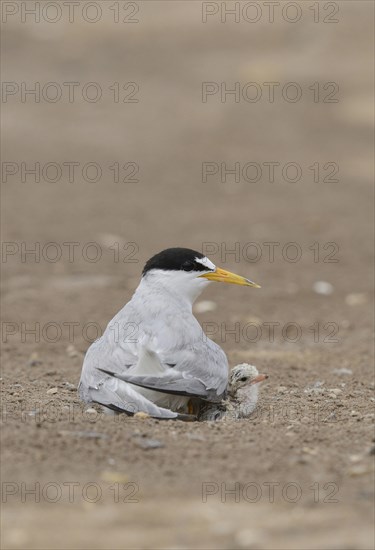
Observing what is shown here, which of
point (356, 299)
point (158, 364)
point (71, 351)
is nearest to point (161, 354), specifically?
point (158, 364)

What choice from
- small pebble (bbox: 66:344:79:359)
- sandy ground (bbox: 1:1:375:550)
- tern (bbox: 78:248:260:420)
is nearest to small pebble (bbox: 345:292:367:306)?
sandy ground (bbox: 1:1:375:550)

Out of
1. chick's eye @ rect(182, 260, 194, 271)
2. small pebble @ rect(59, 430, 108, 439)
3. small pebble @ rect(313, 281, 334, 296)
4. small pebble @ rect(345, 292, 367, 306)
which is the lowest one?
small pebble @ rect(59, 430, 108, 439)

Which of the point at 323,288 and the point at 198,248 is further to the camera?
the point at 198,248

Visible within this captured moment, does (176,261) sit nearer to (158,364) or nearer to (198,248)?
(158,364)

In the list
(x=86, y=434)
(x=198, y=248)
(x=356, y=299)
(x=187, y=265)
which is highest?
(x=187, y=265)

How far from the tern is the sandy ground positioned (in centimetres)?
20

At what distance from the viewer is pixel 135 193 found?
1506cm

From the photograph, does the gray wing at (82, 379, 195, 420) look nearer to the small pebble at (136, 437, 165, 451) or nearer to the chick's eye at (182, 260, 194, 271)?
the small pebble at (136, 437, 165, 451)

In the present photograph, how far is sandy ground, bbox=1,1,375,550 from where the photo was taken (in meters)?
4.30

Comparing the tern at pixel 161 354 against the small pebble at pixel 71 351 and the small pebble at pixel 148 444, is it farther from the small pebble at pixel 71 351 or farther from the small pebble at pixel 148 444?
the small pebble at pixel 71 351

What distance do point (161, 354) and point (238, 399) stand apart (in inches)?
28.0

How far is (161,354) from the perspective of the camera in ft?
18.7

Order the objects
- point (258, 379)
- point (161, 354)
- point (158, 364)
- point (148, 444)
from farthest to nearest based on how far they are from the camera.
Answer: point (258, 379)
point (161, 354)
point (158, 364)
point (148, 444)

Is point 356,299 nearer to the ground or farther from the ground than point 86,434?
farther from the ground
